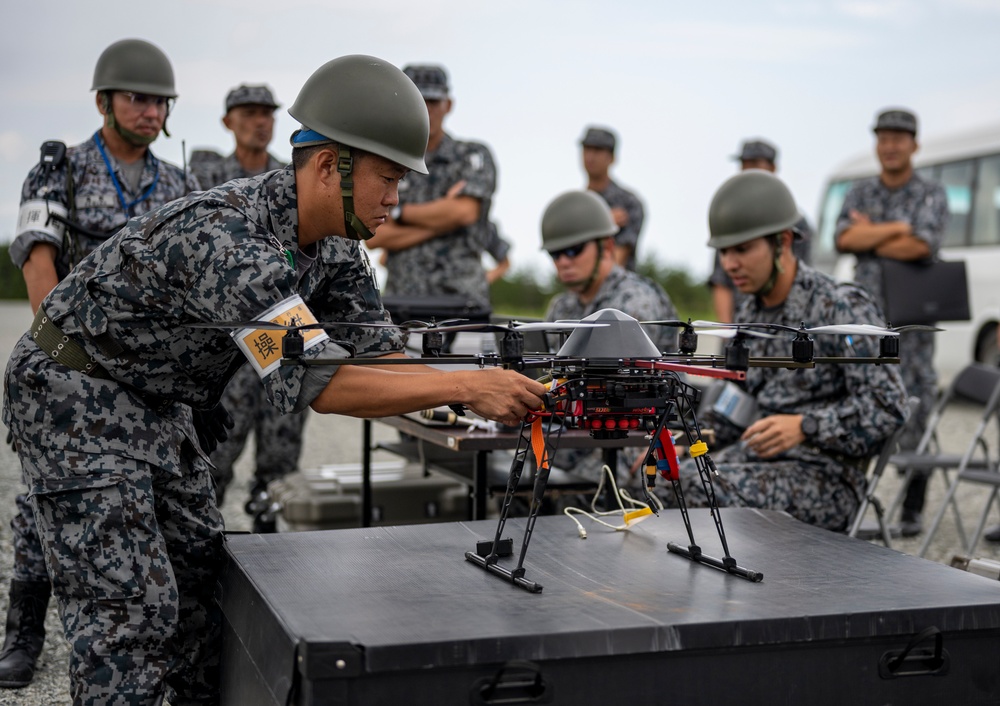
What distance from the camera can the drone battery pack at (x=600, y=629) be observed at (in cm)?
214

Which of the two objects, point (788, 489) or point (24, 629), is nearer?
point (24, 629)

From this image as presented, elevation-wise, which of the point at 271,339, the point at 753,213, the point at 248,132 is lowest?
the point at 271,339

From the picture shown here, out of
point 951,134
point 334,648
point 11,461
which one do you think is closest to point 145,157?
point 334,648

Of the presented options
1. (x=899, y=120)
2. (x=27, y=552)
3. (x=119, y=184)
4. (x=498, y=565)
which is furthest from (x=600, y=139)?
(x=498, y=565)

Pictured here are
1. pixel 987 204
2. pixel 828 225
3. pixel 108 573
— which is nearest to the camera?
pixel 108 573

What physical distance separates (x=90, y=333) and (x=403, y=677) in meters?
1.26

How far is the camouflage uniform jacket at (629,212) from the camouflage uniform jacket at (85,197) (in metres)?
4.86

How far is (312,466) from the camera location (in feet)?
29.1

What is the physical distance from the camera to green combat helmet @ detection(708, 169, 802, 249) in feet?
14.2

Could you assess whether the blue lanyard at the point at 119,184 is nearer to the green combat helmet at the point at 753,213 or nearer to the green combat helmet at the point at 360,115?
the green combat helmet at the point at 360,115

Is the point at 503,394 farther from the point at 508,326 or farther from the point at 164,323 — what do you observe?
the point at 164,323

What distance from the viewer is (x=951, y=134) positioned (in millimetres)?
12516

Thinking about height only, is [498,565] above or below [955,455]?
above

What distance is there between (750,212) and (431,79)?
2.54m
